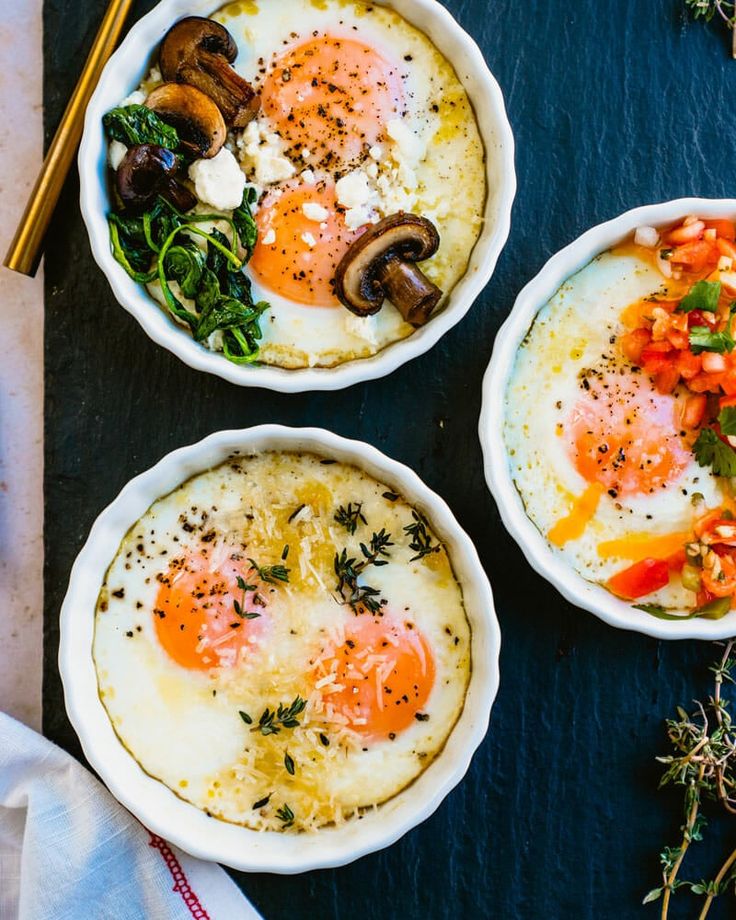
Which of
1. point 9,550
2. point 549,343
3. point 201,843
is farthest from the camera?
point 9,550

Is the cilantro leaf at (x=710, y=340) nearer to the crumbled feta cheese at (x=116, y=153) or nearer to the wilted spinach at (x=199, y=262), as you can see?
the wilted spinach at (x=199, y=262)

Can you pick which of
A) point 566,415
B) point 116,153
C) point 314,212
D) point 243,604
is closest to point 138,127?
point 116,153

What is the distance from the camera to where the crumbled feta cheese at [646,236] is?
250cm

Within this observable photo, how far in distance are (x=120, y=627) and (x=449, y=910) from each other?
4.06 feet

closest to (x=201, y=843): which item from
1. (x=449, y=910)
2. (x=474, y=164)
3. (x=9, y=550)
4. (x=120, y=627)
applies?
(x=120, y=627)

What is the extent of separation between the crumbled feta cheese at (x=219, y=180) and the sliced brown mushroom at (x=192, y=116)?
25 mm

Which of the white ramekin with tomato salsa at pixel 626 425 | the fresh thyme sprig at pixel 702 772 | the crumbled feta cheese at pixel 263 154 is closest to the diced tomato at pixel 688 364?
the white ramekin with tomato salsa at pixel 626 425

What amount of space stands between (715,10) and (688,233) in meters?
0.78

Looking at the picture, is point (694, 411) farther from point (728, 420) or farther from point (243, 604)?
point (243, 604)

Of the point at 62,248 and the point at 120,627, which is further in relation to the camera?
the point at 62,248

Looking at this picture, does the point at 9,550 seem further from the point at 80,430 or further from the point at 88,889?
the point at 88,889

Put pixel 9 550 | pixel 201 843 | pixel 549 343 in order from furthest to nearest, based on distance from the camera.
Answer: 1. pixel 9 550
2. pixel 549 343
3. pixel 201 843

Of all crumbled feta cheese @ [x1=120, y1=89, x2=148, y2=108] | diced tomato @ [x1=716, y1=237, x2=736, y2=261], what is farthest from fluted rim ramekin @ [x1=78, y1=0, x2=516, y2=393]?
diced tomato @ [x1=716, y1=237, x2=736, y2=261]

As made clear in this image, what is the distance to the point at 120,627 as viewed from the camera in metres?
2.46
